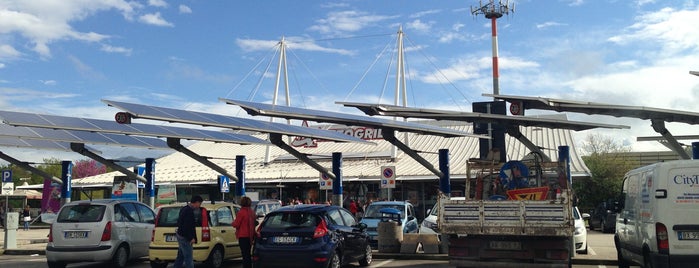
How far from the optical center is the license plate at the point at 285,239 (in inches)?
464

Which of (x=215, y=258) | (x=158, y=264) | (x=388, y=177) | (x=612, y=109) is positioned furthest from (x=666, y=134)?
(x=158, y=264)

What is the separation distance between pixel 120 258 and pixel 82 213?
50.7 inches

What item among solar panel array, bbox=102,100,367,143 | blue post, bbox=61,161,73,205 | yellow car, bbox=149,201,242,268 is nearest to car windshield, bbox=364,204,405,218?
solar panel array, bbox=102,100,367,143

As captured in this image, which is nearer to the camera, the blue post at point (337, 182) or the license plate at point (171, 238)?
the license plate at point (171, 238)

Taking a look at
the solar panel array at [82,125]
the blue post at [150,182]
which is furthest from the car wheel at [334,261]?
the blue post at [150,182]

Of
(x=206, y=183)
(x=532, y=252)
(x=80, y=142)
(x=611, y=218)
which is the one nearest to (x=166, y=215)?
(x=532, y=252)

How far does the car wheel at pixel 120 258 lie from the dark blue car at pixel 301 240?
Result: 146 inches

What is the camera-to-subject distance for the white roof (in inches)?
1465

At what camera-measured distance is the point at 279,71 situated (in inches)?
1848

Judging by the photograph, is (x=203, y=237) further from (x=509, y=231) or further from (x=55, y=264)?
(x=509, y=231)

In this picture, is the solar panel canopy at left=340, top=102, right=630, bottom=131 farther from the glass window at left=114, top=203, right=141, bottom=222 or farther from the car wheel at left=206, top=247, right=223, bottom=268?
the glass window at left=114, top=203, right=141, bottom=222

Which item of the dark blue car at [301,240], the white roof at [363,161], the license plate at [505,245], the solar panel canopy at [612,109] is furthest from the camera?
the white roof at [363,161]

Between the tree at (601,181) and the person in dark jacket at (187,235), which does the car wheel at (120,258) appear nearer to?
the person in dark jacket at (187,235)

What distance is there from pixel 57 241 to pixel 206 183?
28103 mm
